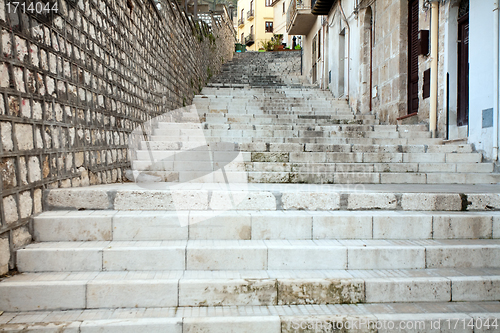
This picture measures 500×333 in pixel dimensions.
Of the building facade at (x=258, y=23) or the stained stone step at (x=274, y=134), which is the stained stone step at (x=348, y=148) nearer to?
the stained stone step at (x=274, y=134)

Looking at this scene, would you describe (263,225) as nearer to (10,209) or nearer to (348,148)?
(10,209)

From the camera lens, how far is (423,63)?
6648 mm

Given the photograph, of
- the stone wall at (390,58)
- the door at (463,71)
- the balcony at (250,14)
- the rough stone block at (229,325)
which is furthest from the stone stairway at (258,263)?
the balcony at (250,14)

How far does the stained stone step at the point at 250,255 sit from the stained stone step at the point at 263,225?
90 millimetres

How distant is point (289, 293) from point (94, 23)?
11.9 ft

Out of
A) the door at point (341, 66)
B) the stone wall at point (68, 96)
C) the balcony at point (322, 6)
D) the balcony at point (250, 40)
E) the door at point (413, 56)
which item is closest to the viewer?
the stone wall at point (68, 96)

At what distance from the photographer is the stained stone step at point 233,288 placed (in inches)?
93.7

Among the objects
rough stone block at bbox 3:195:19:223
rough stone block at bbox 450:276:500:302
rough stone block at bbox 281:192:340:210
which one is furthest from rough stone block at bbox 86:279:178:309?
rough stone block at bbox 450:276:500:302

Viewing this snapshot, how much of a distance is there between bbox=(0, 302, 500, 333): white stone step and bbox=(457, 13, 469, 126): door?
421cm

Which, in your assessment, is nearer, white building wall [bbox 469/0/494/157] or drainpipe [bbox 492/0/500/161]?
drainpipe [bbox 492/0/500/161]

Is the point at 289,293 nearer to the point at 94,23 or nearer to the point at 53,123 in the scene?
the point at 53,123

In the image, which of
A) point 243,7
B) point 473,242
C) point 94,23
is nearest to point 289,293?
point 473,242

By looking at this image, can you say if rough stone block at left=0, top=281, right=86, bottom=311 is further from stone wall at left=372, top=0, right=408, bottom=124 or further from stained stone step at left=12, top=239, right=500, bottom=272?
stone wall at left=372, top=0, right=408, bottom=124

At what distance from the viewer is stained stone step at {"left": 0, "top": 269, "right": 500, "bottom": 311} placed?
7.80ft
